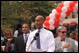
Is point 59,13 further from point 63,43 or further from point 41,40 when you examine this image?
point 41,40

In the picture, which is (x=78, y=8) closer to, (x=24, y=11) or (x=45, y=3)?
(x=24, y=11)

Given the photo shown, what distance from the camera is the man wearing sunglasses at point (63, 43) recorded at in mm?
4785

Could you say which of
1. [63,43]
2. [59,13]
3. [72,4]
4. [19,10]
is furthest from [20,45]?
[19,10]

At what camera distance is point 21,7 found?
2181 cm

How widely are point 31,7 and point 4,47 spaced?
19979mm

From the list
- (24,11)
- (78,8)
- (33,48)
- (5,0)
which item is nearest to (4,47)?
(33,48)

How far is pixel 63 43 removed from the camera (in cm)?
495

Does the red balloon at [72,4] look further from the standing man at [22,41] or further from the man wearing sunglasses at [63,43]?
the man wearing sunglasses at [63,43]

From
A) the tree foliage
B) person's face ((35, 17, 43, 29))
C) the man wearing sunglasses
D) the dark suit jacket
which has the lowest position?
the tree foliage

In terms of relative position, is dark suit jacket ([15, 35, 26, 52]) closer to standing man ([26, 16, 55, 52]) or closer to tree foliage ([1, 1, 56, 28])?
standing man ([26, 16, 55, 52])

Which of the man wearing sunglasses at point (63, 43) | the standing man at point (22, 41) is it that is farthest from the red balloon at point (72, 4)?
the man wearing sunglasses at point (63, 43)

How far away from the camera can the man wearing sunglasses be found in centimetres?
479

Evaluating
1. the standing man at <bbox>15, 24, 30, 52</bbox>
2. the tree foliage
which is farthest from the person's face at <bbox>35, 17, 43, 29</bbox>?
the tree foliage

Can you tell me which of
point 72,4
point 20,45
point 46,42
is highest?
point 72,4
